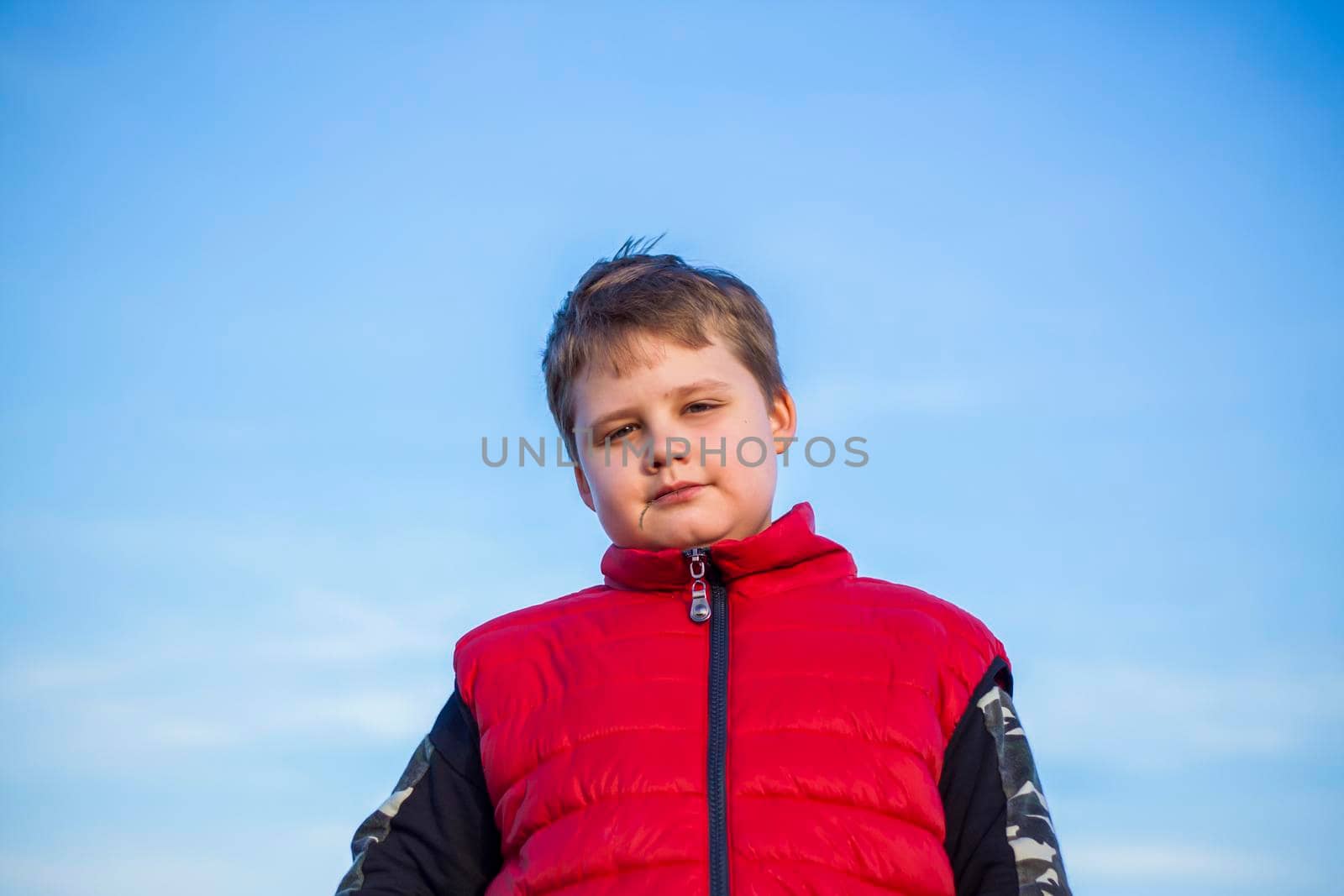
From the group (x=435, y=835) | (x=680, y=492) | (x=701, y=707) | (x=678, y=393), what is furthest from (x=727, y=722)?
(x=678, y=393)

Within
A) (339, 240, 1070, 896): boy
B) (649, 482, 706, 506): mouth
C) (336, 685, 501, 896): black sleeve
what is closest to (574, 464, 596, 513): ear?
(339, 240, 1070, 896): boy

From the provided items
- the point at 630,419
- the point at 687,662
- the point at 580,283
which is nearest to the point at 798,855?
the point at 687,662

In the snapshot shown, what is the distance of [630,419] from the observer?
3.63 m

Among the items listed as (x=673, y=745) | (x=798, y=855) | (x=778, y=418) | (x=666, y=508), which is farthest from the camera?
(x=778, y=418)

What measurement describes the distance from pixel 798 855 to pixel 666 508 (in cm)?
108

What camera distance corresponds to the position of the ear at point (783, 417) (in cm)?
396

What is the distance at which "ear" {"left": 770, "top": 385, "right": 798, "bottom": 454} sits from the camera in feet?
13.0

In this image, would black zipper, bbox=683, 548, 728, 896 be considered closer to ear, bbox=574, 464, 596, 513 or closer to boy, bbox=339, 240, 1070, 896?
boy, bbox=339, 240, 1070, 896

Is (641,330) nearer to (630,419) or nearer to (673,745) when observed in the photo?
(630,419)

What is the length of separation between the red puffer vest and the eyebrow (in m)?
0.36

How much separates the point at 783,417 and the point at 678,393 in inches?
20.5

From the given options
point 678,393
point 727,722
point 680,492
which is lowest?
point 727,722

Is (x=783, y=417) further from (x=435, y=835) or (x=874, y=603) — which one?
(x=435, y=835)

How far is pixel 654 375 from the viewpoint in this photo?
3.63 meters
